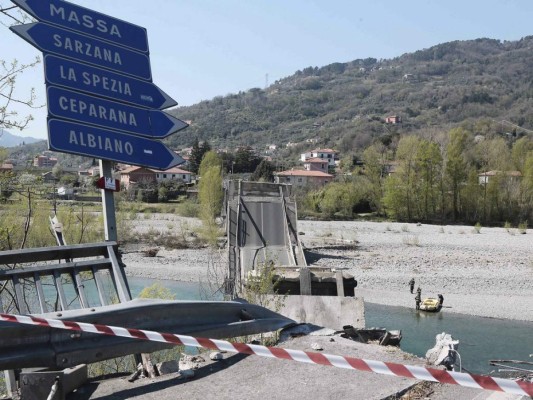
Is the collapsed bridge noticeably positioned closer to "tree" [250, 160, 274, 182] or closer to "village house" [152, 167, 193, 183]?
"tree" [250, 160, 274, 182]

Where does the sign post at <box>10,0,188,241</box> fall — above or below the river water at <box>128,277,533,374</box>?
above

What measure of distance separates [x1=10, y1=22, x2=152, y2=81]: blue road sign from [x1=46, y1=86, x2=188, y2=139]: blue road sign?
0.36 m

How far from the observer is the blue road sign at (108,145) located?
5102 mm

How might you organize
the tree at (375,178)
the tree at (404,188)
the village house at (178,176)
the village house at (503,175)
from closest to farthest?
the tree at (404,188)
the village house at (503,175)
the tree at (375,178)
the village house at (178,176)

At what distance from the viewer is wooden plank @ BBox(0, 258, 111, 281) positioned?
4.48 meters

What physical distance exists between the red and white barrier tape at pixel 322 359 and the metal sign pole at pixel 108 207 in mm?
1826

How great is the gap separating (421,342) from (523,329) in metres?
5.51

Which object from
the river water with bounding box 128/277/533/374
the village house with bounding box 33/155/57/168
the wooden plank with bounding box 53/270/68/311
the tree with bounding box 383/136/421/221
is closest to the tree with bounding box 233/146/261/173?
the village house with bounding box 33/155/57/168

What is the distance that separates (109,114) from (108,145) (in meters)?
0.30

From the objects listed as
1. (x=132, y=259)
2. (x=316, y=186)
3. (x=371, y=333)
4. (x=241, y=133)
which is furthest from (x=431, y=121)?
(x=371, y=333)

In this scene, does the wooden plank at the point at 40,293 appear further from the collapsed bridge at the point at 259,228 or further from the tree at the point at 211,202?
the tree at the point at 211,202

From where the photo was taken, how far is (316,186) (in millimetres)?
74688

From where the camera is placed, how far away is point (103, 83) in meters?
5.46

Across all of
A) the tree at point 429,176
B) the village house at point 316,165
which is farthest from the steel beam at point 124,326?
the village house at point 316,165
